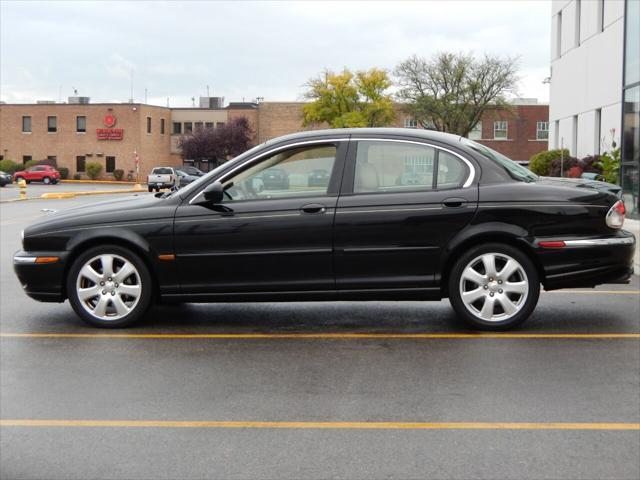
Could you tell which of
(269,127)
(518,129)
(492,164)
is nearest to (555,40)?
(492,164)

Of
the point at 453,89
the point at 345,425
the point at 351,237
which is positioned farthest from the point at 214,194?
the point at 453,89

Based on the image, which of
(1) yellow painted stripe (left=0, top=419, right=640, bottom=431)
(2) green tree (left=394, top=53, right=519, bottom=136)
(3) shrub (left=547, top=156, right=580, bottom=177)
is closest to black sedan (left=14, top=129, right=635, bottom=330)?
(1) yellow painted stripe (left=0, top=419, right=640, bottom=431)

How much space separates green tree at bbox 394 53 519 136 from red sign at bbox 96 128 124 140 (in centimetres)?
2891

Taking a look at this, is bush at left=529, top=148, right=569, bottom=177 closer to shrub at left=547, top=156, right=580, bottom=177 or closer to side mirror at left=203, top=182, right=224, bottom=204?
shrub at left=547, top=156, right=580, bottom=177

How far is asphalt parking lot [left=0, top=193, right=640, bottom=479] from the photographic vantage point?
4.70 metres

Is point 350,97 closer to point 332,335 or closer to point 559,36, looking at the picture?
point 559,36

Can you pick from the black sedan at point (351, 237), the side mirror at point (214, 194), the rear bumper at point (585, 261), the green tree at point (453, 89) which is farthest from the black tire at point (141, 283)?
the green tree at point (453, 89)

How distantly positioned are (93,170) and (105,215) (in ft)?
261

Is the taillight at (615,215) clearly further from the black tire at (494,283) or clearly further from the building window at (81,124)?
the building window at (81,124)

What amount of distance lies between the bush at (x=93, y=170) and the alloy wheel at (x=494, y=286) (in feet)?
264

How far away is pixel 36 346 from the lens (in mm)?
7562

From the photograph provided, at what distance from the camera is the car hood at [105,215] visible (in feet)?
26.7

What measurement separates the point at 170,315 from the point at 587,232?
4005 millimetres

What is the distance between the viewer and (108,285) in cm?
811
